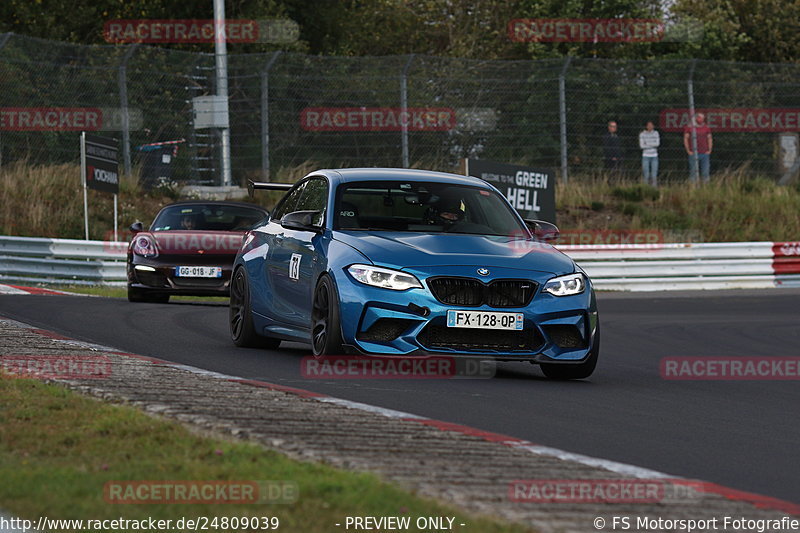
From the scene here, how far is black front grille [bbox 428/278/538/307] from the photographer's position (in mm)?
9438

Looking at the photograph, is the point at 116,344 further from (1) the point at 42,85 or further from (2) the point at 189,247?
(1) the point at 42,85

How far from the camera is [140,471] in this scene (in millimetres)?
5312

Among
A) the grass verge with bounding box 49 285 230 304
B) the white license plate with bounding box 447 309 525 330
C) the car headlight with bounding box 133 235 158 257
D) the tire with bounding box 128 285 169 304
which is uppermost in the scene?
the white license plate with bounding box 447 309 525 330

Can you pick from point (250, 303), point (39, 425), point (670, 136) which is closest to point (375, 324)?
point (250, 303)

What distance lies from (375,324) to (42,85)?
19141 mm

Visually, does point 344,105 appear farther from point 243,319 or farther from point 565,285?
point 565,285

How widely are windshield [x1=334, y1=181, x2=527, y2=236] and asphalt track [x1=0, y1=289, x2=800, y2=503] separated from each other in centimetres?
112

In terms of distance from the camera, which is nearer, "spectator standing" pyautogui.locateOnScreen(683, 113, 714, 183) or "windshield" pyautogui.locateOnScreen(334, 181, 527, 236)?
"windshield" pyautogui.locateOnScreen(334, 181, 527, 236)

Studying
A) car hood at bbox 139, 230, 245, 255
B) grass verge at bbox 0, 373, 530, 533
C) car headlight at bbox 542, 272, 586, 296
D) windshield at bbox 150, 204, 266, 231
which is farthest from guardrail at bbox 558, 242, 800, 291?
grass verge at bbox 0, 373, 530, 533

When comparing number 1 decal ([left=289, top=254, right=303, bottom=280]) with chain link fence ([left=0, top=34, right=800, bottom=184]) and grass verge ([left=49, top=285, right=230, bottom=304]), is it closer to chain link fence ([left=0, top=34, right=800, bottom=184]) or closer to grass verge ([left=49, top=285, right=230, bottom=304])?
grass verge ([left=49, top=285, right=230, bottom=304])

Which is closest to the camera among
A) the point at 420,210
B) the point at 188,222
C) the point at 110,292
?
the point at 420,210

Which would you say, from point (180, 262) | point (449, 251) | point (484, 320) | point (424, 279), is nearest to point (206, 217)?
point (180, 262)

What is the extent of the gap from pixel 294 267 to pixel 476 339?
1.84 metres

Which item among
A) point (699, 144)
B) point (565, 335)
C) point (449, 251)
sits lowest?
point (565, 335)
